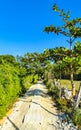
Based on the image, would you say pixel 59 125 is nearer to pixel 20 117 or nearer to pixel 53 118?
pixel 53 118

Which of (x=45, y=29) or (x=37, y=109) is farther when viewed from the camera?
(x=45, y=29)

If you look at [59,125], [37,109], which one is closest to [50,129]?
[59,125]

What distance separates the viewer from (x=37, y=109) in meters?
18.4

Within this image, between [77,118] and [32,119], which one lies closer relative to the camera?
[77,118]

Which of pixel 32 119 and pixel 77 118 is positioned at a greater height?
pixel 77 118

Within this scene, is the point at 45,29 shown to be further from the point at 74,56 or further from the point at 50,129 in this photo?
the point at 50,129

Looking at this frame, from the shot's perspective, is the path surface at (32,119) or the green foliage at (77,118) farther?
the path surface at (32,119)

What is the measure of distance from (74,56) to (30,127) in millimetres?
11354

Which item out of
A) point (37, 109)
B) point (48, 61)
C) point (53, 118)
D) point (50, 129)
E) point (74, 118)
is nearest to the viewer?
point (50, 129)

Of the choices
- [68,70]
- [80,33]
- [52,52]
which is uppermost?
[80,33]

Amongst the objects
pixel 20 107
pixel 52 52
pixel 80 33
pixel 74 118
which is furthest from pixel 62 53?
pixel 74 118

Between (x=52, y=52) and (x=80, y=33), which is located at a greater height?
(x=80, y=33)

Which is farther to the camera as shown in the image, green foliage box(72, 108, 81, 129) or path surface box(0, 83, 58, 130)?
path surface box(0, 83, 58, 130)

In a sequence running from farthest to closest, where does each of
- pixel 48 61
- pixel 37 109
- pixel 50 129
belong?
1. pixel 48 61
2. pixel 37 109
3. pixel 50 129
